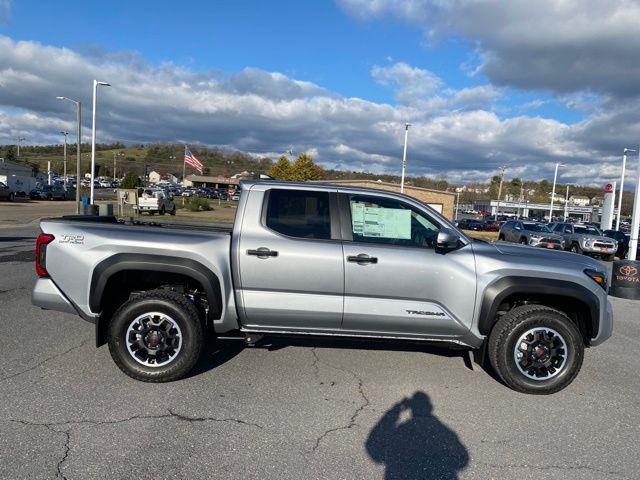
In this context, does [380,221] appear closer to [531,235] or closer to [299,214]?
[299,214]

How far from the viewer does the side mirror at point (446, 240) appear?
168 inches

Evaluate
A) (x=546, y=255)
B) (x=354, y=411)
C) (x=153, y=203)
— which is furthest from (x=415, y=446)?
(x=153, y=203)

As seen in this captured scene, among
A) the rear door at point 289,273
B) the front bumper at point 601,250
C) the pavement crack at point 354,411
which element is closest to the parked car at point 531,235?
the front bumper at point 601,250

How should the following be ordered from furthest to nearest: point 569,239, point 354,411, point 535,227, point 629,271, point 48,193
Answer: point 48,193 → point 535,227 → point 569,239 → point 629,271 → point 354,411

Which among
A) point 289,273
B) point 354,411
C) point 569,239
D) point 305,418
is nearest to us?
point 305,418

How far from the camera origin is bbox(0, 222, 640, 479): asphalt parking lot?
3.17 metres

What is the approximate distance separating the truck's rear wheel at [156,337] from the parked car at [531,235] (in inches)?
771

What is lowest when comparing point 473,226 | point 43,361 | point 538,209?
point 473,226

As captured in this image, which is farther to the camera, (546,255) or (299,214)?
(546,255)

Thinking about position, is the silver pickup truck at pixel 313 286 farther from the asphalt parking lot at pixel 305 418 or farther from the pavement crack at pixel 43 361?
the pavement crack at pixel 43 361

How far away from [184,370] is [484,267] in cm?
290

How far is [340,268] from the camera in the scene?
173 inches

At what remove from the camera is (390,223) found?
4664mm

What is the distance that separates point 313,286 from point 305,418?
1.15 m
